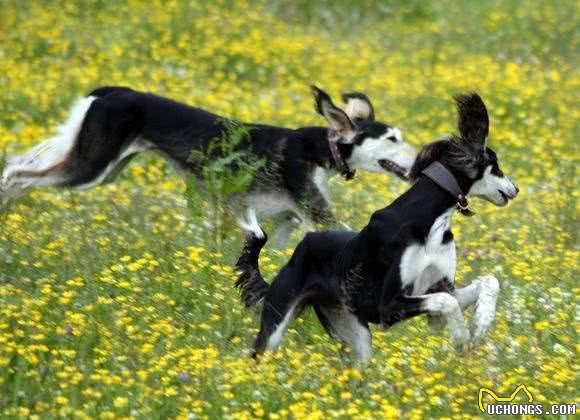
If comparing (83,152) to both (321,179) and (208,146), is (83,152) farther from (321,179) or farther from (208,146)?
(321,179)

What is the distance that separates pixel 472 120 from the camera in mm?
6012

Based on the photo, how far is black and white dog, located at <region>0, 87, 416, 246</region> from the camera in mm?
7895

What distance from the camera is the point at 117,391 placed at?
5609 millimetres

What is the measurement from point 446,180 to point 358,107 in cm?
224

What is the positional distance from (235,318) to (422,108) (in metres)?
5.60

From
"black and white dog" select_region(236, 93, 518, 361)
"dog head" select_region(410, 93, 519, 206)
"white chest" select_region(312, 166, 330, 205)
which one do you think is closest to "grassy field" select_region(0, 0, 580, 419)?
"black and white dog" select_region(236, 93, 518, 361)

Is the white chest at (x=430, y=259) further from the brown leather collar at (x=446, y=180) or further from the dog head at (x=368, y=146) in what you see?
the dog head at (x=368, y=146)

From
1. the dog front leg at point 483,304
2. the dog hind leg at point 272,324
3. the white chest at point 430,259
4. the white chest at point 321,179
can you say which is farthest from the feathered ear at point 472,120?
the white chest at point 321,179

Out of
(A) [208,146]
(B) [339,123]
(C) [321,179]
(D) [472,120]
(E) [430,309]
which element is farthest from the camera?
(A) [208,146]

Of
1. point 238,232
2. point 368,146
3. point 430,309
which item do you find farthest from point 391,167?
point 430,309

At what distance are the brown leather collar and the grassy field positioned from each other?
683 mm

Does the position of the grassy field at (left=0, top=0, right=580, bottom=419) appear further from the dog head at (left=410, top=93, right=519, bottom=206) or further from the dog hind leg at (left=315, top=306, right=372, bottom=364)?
the dog head at (left=410, top=93, right=519, bottom=206)

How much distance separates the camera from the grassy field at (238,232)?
18.8 feet

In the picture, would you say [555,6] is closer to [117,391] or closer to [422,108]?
[422,108]
